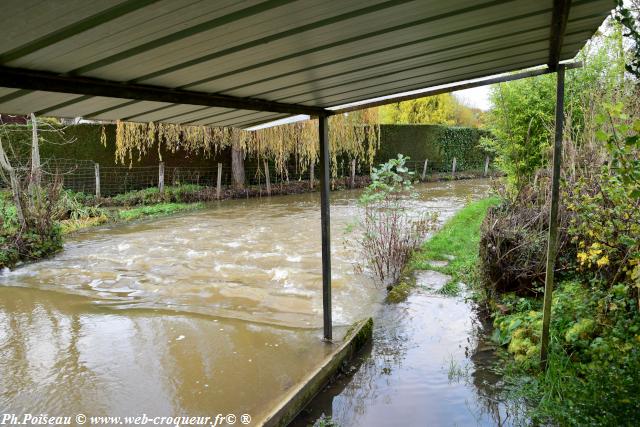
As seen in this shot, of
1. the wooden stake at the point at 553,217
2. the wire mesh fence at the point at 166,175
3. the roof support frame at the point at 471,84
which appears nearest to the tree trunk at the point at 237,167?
the wire mesh fence at the point at 166,175

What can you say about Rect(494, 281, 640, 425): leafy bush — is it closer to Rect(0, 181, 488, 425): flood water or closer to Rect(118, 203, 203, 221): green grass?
Rect(0, 181, 488, 425): flood water

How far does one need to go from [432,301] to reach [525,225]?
4.49 ft

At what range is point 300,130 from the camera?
15.2 m

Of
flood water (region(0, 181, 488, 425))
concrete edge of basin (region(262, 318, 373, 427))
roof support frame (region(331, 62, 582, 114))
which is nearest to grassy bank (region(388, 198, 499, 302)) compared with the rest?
flood water (region(0, 181, 488, 425))

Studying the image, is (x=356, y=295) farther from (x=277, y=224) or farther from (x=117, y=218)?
(x=117, y=218)

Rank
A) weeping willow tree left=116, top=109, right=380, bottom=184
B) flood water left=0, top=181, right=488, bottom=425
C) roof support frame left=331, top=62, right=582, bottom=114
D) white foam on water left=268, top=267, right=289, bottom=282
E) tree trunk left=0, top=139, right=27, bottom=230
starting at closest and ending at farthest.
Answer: roof support frame left=331, top=62, right=582, bottom=114 → flood water left=0, top=181, right=488, bottom=425 → white foam on water left=268, top=267, right=289, bottom=282 → tree trunk left=0, top=139, right=27, bottom=230 → weeping willow tree left=116, top=109, right=380, bottom=184

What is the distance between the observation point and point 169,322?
188 inches

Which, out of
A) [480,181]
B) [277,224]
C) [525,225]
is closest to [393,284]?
[525,225]

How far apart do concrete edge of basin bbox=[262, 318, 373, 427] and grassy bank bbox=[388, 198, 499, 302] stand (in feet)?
4.13

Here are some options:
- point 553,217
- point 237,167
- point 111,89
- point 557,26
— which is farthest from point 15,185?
point 237,167

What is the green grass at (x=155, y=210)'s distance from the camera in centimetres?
1160

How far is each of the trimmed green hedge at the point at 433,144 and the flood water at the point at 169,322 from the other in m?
13.2

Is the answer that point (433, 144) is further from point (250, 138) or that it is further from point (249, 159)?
point (250, 138)

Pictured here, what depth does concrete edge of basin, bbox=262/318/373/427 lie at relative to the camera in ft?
9.29
